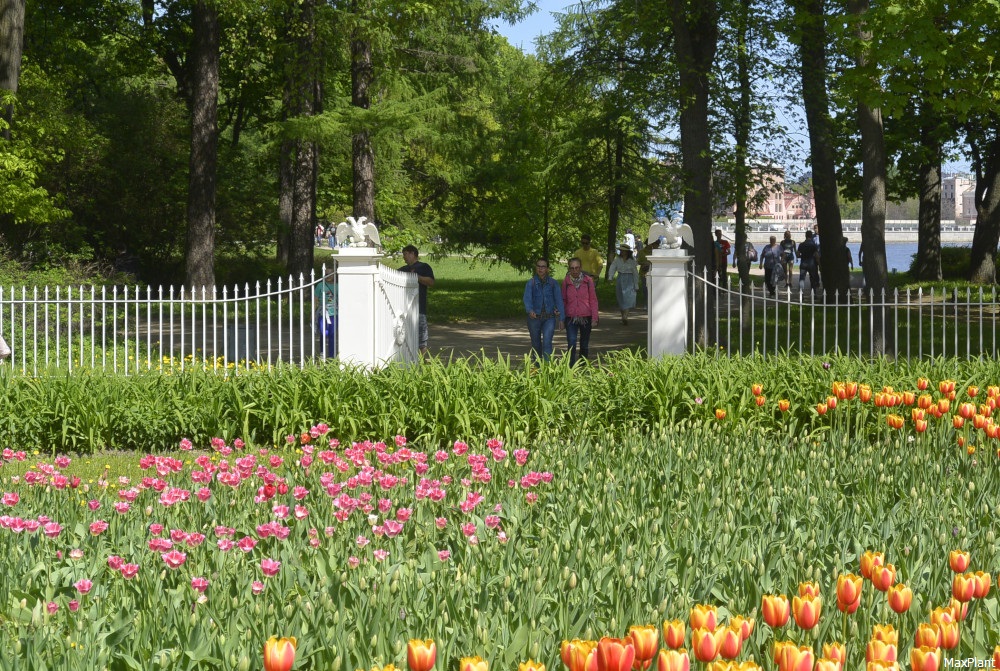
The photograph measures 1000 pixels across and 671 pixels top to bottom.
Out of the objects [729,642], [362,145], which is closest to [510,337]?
[362,145]

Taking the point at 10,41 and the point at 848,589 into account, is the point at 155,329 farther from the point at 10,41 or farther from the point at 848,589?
the point at 848,589

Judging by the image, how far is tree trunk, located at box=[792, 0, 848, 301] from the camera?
745 inches

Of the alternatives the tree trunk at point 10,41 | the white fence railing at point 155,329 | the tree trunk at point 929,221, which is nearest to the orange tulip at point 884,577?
the white fence railing at point 155,329

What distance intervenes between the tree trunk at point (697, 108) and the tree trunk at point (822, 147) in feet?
5.98

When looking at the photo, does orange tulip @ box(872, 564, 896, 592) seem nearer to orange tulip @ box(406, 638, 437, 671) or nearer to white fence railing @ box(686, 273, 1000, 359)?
orange tulip @ box(406, 638, 437, 671)

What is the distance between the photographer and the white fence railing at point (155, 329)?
41.4 ft

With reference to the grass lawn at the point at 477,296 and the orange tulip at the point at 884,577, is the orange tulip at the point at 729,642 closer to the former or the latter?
the orange tulip at the point at 884,577

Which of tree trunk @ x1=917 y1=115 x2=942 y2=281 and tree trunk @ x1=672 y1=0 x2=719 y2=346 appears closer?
tree trunk @ x1=672 y1=0 x2=719 y2=346

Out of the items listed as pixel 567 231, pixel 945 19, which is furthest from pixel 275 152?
pixel 945 19

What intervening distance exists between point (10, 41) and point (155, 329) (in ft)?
19.2

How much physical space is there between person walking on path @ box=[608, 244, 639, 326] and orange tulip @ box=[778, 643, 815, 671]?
17506 millimetres

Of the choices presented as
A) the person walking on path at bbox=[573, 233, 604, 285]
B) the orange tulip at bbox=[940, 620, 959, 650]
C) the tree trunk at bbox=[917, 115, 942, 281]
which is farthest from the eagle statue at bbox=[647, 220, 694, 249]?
the tree trunk at bbox=[917, 115, 942, 281]

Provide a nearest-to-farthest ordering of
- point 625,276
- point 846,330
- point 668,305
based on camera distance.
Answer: point 668,305, point 846,330, point 625,276

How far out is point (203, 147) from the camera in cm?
2042
